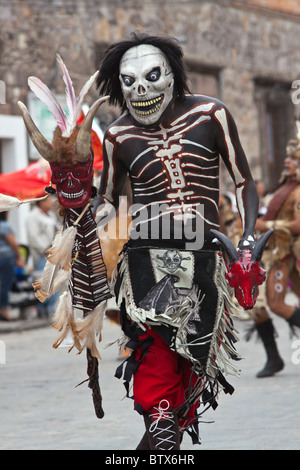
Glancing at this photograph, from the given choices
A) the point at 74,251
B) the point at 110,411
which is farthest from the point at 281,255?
the point at 74,251

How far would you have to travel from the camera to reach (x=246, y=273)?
13.9 ft

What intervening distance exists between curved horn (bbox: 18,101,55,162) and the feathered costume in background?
0.01 metres

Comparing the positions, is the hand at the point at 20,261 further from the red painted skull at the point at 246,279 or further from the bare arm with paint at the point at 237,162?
the red painted skull at the point at 246,279

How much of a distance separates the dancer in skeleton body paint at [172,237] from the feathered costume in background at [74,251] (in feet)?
0.55

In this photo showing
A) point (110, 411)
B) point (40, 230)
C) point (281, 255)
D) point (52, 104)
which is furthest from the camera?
point (40, 230)

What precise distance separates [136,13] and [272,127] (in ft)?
21.4

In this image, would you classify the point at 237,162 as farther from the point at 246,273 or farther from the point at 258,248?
the point at 246,273

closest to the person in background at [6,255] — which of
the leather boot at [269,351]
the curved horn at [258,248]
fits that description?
the leather boot at [269,351]

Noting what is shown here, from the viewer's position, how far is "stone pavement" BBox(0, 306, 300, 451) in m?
5.91

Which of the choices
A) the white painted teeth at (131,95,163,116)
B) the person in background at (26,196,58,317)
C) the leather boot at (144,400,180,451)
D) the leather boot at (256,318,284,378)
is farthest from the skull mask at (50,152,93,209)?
the person in background at (26,196,58,317)

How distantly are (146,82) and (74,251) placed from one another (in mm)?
825

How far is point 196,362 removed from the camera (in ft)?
14.6

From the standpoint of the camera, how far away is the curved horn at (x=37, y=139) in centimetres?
443
